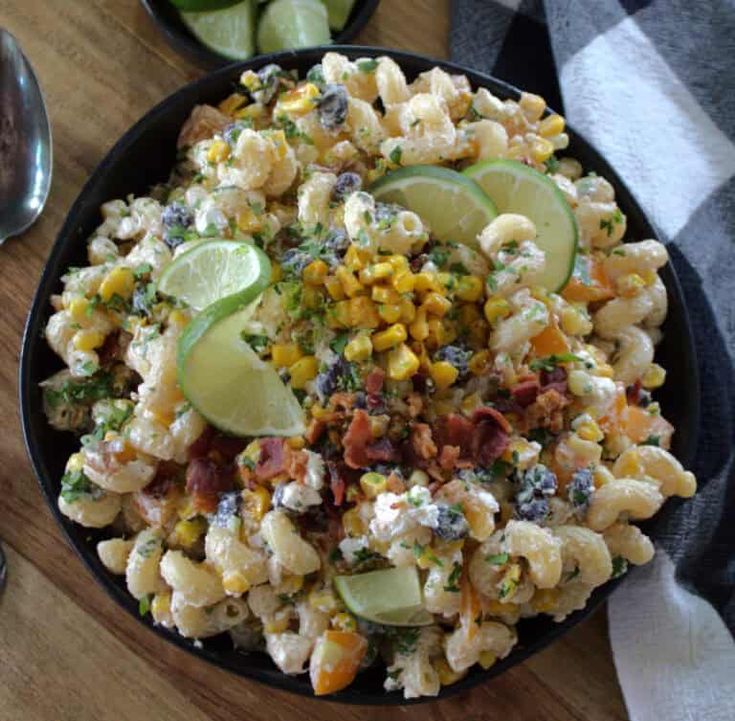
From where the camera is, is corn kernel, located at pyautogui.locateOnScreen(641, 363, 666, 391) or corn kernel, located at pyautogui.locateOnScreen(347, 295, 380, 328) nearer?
corn kernel, located at pyautogui.locateOnScreen(347, 295, 380, 328)

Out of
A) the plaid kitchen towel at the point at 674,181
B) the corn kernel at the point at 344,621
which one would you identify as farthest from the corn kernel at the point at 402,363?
the plaid kitchen towel at the point at 674,181

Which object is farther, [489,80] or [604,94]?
[604,94]

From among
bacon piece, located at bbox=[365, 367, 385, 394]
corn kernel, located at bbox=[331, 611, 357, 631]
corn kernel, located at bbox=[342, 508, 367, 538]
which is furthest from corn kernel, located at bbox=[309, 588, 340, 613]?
bacon piece, located at bbox=[365, 367, 385, 394]

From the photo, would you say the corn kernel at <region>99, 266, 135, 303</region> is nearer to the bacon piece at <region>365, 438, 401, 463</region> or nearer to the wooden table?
the wooden table

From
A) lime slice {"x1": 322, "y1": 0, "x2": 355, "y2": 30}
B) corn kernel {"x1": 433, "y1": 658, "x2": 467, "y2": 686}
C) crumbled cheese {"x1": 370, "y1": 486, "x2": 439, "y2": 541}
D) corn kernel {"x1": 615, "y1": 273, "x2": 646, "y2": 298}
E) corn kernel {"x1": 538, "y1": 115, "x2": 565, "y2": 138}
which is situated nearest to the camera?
crumbled cheese {"x1": 370, "y1": 486, "x2": 439, "y2": 541}

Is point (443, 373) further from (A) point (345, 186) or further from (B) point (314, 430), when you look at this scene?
(A) point (345, 186)

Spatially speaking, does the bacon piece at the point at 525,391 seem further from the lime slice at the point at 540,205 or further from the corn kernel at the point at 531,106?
the corn kernel at the point at 531,106

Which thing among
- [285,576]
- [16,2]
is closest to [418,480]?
[285,576]

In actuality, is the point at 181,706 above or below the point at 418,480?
below

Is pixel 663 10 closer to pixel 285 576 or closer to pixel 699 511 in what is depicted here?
pixel 699 511
